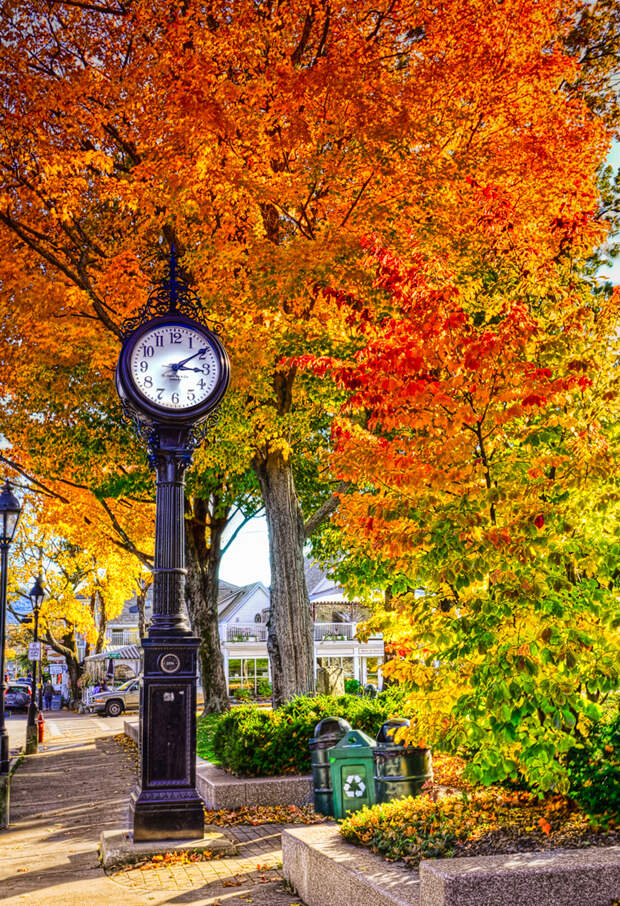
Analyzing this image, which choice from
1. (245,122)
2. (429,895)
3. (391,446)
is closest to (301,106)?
(245,122)

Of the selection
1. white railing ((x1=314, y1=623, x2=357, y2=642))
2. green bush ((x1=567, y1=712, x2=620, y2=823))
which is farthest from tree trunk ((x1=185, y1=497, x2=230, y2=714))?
white railing ((x1=314, y1=623, x2=357, y2=642))

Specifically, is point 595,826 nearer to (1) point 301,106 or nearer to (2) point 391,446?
(2) point 391,446

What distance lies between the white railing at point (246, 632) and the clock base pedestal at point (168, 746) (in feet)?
130

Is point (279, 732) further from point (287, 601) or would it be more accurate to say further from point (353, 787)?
point (287, 601)

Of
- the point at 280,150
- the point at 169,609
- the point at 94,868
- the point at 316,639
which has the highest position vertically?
the point at 280,150

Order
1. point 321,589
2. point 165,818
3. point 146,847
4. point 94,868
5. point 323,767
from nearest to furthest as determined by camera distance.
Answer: point 94,868 → point 146,847 → point 165,818 → point 323,767 → point 321,589

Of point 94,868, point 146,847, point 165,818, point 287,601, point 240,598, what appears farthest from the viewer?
point 240,598

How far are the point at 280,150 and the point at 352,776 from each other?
9237 mm

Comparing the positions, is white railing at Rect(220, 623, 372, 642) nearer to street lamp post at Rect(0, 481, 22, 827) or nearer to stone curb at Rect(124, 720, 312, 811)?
street lamp post at Rect(0, 481, 22, 827)

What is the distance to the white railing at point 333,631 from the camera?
45.7 m

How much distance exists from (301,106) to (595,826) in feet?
35.8

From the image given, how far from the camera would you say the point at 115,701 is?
42.9 meters

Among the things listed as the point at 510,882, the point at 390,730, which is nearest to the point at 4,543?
the point at 390,730

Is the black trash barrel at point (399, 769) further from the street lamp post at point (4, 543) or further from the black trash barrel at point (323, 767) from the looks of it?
the street lamp post at point (4, 543)
